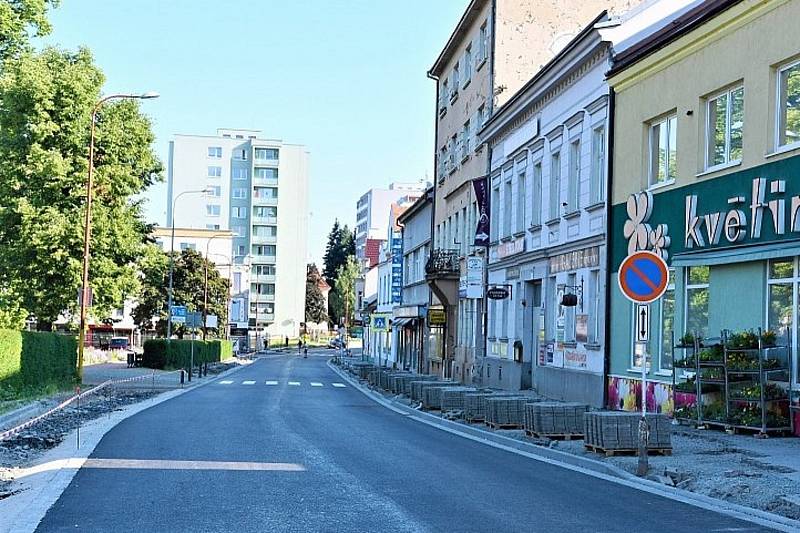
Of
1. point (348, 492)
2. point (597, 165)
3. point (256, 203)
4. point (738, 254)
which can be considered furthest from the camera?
point (256, 203)

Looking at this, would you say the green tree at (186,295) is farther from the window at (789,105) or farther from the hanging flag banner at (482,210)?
the window at (789,105)

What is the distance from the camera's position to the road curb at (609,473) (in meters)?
9.73

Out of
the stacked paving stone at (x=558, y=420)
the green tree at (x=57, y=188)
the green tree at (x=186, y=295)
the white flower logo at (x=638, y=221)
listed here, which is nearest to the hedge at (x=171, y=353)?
the green tree at (x=57, y=188)

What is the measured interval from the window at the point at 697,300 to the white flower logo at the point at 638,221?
1.91m

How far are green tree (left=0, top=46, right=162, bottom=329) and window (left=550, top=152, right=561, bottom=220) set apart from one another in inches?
685

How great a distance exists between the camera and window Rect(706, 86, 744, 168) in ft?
58.5

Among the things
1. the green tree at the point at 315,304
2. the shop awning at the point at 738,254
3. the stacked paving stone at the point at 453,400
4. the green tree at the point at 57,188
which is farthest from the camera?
the green tree at the point at 315,304

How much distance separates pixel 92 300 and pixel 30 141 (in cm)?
620

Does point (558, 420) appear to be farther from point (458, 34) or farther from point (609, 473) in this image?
point (458, 34)

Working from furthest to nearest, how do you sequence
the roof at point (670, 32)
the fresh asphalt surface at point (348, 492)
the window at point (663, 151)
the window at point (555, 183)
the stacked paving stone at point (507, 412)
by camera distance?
the window at point (555, 183), the window at point (663, 151), the stacked paving stone at point (507, 412), the roof at point (670, 32), the fresh asphalt surface at point (348, 492)

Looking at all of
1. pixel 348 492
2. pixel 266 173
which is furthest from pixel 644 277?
pixel 266 173

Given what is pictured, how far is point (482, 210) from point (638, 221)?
1488 centimetres

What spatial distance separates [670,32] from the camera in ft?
67.2

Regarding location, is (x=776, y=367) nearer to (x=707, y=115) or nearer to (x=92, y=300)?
(x=707, y=115)
